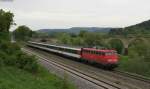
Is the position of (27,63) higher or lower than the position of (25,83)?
higher

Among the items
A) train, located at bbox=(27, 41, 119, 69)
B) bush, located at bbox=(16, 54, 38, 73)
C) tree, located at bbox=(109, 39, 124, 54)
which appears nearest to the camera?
bush, located at bbox=(16, 54, 38, 73)

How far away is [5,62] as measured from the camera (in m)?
25.5

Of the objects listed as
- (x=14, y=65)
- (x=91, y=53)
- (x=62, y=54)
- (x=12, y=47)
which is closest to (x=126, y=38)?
(x=62, y=54)

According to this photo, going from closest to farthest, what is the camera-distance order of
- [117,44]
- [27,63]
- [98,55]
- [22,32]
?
[27,63], [98,55], [117,44], [22,32]

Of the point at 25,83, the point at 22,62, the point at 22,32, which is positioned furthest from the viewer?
the point at 22,32

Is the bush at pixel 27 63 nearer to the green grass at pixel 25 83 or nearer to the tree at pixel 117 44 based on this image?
the green grass at pixel 25 83

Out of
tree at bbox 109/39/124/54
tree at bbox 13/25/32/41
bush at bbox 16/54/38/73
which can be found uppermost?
tree at bbox 13/25/32/41

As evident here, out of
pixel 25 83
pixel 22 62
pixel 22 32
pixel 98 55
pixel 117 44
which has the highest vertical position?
pixel 22 32

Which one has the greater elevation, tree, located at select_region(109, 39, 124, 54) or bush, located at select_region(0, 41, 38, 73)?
bush, located at select_region(0, 41, 38, 73)

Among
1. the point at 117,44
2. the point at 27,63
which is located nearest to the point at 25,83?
the point at 27,63

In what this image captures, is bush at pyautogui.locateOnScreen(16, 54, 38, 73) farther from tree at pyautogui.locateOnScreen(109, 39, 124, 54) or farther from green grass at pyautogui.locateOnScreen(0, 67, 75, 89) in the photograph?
tree at pyautogui.locateOnScreen(109, 39, 124, 54)

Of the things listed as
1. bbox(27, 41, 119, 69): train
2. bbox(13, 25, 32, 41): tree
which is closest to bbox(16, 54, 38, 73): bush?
bbox(27, 41, 119, 69): train

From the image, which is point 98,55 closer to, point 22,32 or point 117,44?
point 117,44

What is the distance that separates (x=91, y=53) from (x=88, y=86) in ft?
55.8
